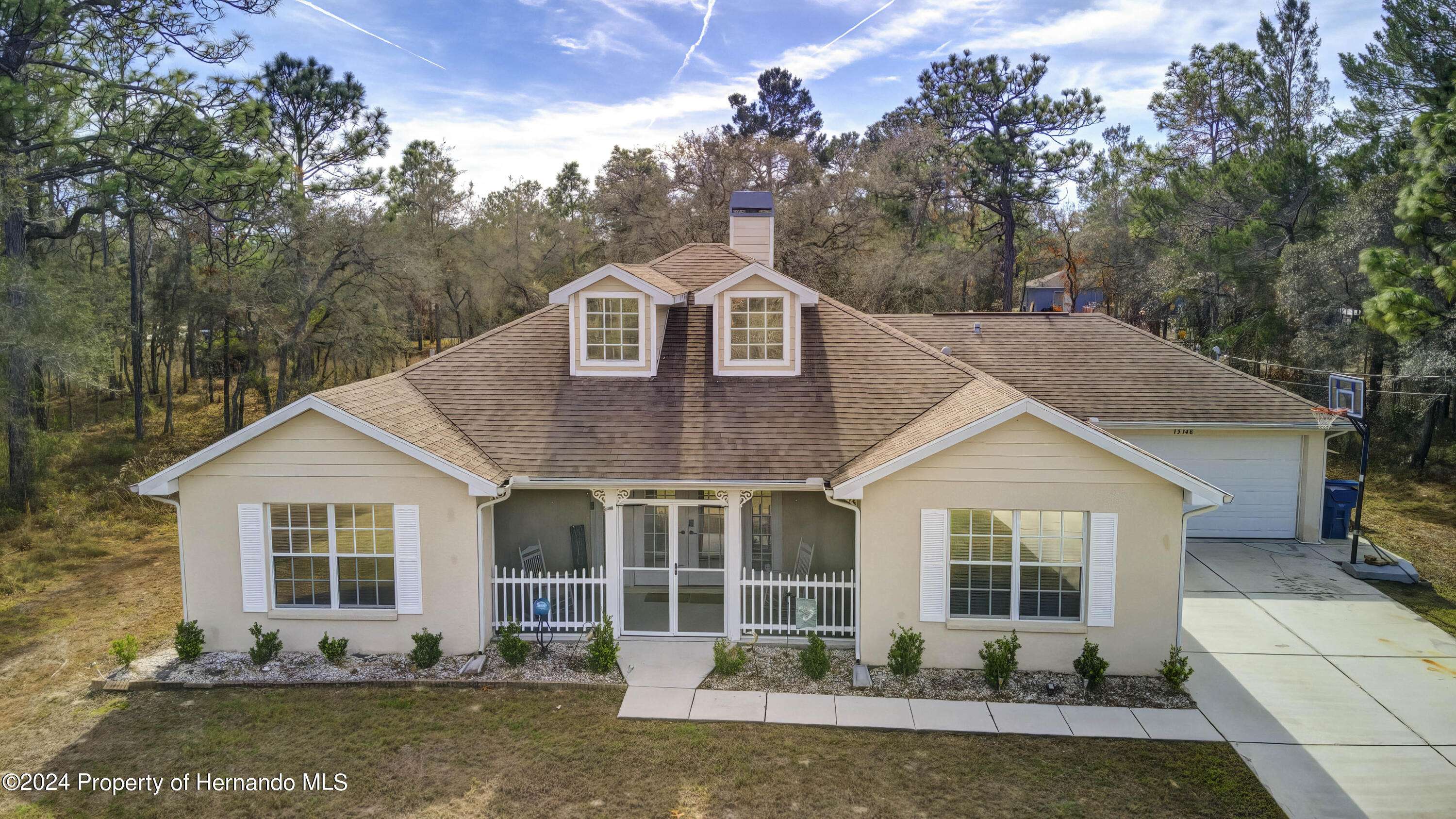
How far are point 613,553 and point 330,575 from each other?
3.90 meters

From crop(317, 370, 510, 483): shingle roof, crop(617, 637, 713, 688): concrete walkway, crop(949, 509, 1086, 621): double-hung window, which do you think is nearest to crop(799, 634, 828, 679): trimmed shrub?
crop(617, 637, 713, 688): concrete walkway

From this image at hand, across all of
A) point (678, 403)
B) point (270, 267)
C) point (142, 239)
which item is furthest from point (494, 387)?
point (142, 239)

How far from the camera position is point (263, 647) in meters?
11.0

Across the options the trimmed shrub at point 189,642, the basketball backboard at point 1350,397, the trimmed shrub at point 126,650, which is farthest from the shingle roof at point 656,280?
the basketball backboard at point 1350,397

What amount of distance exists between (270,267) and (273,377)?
5.48 metres

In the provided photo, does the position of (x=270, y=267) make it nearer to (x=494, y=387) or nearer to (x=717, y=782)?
(x=494, y=387)

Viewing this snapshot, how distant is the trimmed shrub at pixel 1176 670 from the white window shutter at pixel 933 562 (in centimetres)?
278

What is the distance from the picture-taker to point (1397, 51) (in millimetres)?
22000

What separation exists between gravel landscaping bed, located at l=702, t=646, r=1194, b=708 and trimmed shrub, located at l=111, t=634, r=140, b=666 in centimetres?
779

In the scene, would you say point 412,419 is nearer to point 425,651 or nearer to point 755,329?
point 425,651

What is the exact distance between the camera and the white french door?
1282cm

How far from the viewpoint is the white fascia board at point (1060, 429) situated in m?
10.4

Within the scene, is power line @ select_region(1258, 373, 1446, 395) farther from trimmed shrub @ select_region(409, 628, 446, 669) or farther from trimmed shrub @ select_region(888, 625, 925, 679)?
trimmed shrub @ select_region(409, 628, 446, 669)

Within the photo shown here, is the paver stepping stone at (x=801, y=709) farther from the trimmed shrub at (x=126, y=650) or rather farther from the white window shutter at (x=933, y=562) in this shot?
the trimmed shrub at (x=126, y=650)
